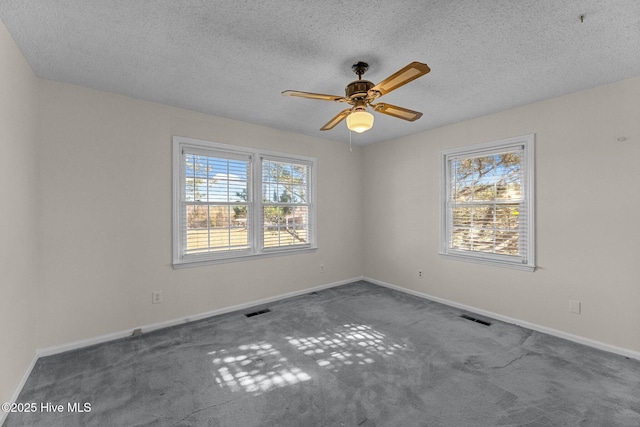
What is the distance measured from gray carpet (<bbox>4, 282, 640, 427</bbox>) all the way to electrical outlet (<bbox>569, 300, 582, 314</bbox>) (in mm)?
329

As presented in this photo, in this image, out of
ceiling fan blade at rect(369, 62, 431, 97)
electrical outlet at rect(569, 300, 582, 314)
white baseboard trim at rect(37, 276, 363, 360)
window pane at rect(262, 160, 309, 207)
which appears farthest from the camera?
window pane at rect(262, 160, 309, 207)

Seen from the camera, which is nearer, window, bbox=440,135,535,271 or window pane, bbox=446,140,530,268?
window, bbox=440,135,535,271

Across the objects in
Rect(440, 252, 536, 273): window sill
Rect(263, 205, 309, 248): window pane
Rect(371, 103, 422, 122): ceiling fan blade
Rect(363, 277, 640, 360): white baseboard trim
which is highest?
Rect(371, 103, 422, 122): ceiling fan blade

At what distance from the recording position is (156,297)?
3.21m

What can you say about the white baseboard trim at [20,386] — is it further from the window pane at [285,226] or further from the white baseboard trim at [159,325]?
the window pane at [285,226]

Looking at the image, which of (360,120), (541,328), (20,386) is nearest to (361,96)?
(360,120)

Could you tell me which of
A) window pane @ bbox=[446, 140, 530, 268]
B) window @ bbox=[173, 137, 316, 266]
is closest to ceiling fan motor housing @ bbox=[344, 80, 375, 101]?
window @ bbox=[173, 137, 316, 266]

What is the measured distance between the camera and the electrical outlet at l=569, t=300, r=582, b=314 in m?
2.91

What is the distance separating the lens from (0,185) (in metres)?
1.81

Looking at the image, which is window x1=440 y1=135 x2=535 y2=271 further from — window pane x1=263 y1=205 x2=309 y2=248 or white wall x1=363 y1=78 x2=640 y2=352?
window pane x1=263 y1=205 x2=309 y2=248

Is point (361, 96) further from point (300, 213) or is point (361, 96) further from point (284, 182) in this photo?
point (300, 213)

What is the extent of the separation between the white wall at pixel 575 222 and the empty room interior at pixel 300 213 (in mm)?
18

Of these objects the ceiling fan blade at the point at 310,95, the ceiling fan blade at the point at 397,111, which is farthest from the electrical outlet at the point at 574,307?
the ceiling fan blade at the point at 310,95

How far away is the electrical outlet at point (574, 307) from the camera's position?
9.55 ft
